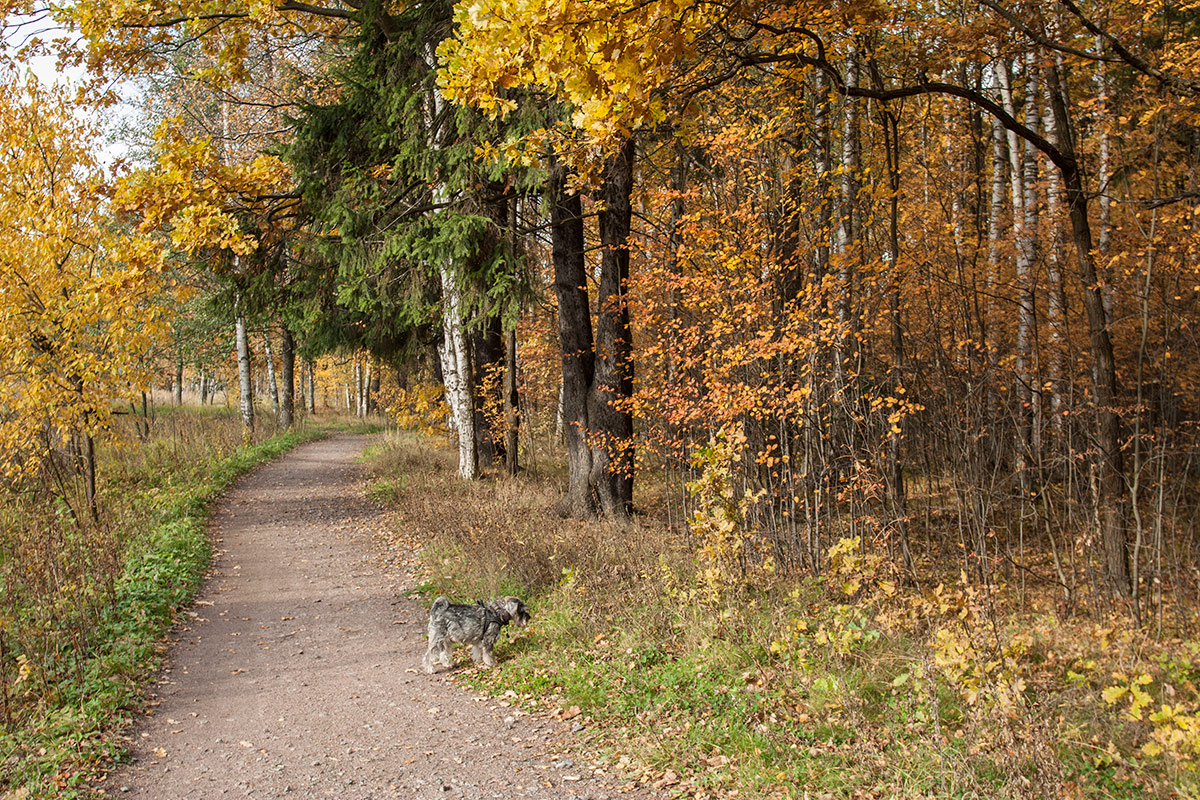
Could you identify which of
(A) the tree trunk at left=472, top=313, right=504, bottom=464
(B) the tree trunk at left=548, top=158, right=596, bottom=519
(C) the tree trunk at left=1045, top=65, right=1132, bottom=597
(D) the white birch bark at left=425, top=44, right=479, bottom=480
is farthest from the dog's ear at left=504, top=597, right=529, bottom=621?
(A) the tree trunk at left=472, top=313, right=504, bottom=464

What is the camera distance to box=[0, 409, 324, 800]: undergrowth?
16.4 feet

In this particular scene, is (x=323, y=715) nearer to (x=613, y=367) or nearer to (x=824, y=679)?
(x=824, y=679)

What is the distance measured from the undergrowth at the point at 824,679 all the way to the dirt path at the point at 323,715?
461 millimetres

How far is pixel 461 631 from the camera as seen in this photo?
6.56 metres

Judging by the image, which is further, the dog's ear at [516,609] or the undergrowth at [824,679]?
the dog's ear at [516,609]

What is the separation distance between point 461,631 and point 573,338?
558cm

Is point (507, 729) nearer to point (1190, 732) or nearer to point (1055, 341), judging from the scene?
point (1190, 732)

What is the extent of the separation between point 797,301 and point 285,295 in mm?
8870

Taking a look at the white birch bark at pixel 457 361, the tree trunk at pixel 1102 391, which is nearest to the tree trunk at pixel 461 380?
the white birch bark at pixel 457 361

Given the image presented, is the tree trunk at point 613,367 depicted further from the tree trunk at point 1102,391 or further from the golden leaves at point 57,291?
the golden leaves at point 57,291

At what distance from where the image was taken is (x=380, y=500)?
14.1 meters

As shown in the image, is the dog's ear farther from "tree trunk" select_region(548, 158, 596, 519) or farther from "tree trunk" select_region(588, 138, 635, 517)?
"tree trunk" select_region(548, 158, 596, 519)

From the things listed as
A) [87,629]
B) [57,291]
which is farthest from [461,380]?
[87,629]

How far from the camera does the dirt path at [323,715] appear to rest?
475cm
